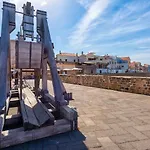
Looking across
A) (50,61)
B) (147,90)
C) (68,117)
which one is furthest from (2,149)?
(147,90)

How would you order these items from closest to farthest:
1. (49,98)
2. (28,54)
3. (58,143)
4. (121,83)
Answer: (58,143) → (28,54) → (49,98) → (121,83)

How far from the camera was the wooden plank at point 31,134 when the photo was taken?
2279 mm

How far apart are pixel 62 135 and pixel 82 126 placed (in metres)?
0.55

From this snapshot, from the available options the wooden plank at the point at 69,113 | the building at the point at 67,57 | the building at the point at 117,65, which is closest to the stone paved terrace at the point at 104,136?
the wooden plank at the point at 69,113

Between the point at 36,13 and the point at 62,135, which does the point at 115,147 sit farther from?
the point at 36,13

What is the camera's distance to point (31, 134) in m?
2.45

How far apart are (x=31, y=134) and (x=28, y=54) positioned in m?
1.73

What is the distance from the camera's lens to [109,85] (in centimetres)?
914

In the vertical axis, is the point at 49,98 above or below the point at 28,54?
below

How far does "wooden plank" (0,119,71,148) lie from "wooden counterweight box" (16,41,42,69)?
1473mm

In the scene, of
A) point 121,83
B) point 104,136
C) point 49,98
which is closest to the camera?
point 104,136

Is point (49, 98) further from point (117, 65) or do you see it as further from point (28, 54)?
point (117, 65)

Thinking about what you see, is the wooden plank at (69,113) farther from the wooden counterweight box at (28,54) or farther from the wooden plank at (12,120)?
the wooden counterweight box at (28,54)

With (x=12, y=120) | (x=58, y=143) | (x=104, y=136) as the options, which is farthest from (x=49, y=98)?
(x=104, y=136)
